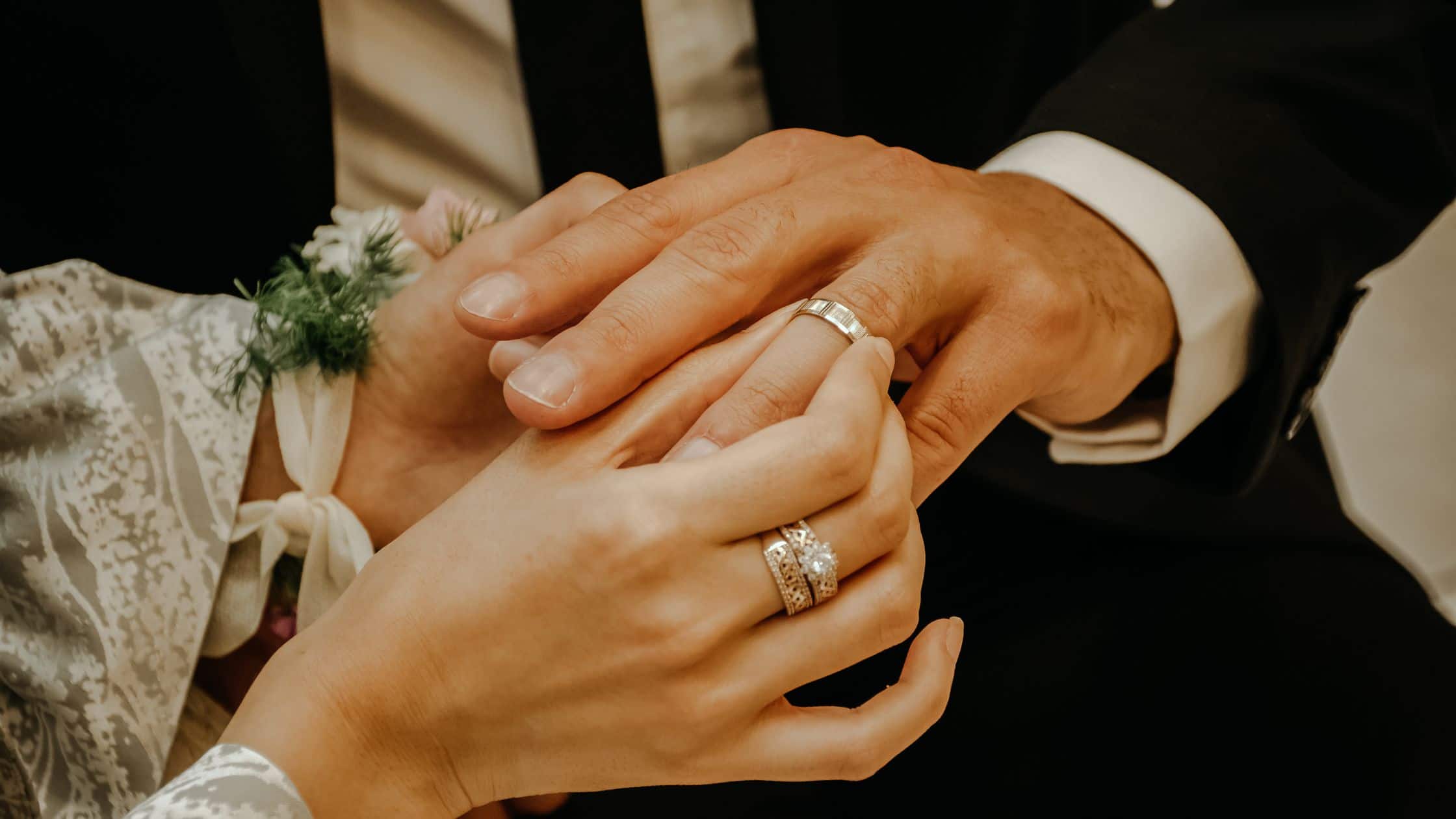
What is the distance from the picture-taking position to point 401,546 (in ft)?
2.12

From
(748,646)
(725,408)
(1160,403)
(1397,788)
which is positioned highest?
(725,408)

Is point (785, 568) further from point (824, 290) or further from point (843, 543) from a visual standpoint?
point (824, 290)

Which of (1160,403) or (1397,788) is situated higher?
(1160,403)

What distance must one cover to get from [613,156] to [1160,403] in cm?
67

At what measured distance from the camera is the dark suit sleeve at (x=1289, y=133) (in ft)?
2.96

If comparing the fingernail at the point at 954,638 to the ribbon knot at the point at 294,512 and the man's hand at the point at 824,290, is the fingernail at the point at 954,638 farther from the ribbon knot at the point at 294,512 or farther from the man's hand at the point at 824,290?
the ribbon knot at the point at 294,512

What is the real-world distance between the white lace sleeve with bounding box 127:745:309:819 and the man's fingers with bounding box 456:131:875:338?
31 centimetres

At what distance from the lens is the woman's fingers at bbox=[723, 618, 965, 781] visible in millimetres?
594

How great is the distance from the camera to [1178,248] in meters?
0.88

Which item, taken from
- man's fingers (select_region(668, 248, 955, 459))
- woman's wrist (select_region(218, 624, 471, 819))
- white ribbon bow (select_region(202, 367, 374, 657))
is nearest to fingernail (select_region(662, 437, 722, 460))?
man's fingers (select_region(668, 248, 955, 459))

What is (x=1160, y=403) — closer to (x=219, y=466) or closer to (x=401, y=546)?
(x=401, y=546)

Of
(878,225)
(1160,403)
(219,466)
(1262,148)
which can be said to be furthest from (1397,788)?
(219,466)

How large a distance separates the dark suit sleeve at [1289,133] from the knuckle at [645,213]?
0.44 m

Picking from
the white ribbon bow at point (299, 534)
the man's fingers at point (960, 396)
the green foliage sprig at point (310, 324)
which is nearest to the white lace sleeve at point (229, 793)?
the white ribbon bow at point (299, 534)
